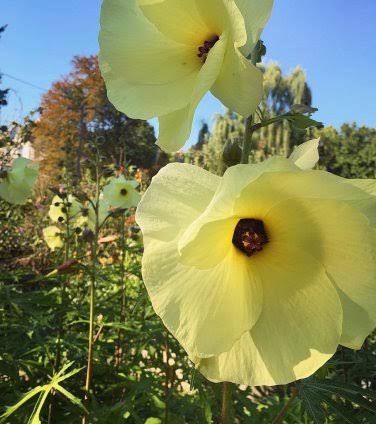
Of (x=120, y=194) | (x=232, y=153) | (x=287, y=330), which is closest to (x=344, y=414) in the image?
(x=287, y=330)

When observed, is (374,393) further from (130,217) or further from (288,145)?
(288,145)

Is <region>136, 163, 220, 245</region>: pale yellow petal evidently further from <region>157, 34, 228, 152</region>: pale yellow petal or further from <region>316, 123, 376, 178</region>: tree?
<region>316, 123, 376, 178</region>: tree

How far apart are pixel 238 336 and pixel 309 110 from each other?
15.8 inches

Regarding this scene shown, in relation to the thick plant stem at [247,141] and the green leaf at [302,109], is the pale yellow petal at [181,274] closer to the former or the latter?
the thick plant stem at [247,141]

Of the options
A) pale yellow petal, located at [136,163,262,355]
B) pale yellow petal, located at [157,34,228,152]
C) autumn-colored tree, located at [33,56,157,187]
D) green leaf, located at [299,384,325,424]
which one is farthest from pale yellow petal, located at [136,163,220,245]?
autumn-colored tree, located at [33,56,157,187]

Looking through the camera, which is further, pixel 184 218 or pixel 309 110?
pixel 309 110

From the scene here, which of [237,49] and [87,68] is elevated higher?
[87,68]

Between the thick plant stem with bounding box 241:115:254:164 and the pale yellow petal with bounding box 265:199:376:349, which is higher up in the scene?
the thick plant stem with bounding box 241:115:254:164

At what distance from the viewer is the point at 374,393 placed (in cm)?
89

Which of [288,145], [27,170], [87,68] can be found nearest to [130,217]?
[27,170]

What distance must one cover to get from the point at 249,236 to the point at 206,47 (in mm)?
323

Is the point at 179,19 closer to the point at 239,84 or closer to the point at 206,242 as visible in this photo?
the point at 239,84

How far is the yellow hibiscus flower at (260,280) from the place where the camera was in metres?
0.62

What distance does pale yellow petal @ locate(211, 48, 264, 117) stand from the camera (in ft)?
2.02
